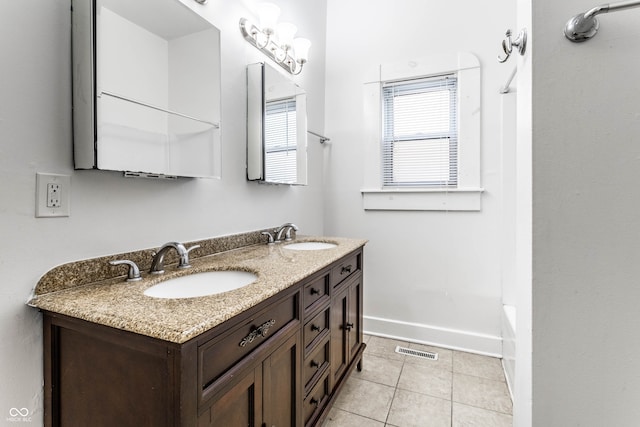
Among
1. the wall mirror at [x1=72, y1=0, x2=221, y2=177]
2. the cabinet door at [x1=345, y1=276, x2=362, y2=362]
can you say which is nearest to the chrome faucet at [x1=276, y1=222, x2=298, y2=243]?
the cabinet door at [x1=345, y1=276, x2=362, y2=362]

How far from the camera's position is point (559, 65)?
3.22ft

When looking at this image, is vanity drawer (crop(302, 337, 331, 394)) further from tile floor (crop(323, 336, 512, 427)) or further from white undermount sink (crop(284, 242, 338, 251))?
white undermount sink (crop(284, 242, 338, 251))

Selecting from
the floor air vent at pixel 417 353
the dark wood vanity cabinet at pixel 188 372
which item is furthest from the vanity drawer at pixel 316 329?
the floor air vent at pixel 417 353

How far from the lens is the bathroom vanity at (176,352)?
0.63 meters

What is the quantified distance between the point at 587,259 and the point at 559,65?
650mm

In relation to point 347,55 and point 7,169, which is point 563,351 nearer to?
point 7,169

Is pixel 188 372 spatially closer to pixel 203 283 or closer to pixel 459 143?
pixel 203 283

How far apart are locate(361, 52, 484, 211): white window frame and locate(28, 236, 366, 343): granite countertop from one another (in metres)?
1.38

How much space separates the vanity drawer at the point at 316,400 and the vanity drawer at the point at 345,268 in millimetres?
453

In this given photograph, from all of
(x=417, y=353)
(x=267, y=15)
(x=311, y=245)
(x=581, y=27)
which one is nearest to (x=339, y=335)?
(x=311, y=245)

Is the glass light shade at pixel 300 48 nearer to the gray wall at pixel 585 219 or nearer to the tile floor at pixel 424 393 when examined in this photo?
the gray wall at pixel 585 219

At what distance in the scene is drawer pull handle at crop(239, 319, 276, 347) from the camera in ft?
2.67

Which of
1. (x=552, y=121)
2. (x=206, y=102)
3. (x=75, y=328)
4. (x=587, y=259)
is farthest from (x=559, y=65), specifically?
(x=75, y=328)

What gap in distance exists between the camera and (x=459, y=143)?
2.15m
